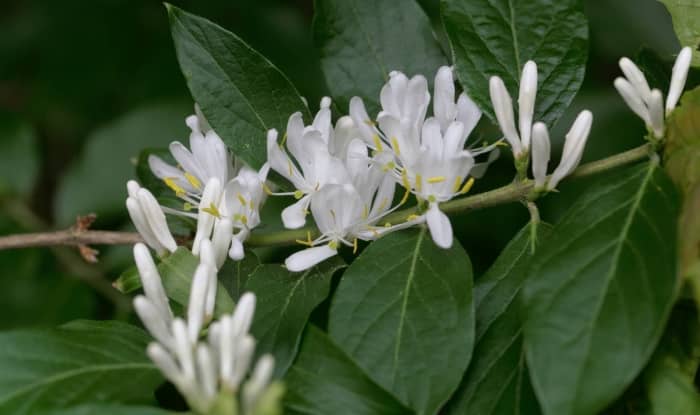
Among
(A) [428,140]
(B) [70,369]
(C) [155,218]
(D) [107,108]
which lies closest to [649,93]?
(A) [428,140]

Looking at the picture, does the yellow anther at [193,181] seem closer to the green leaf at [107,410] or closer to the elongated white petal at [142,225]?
the elongated white petal at [142,225]

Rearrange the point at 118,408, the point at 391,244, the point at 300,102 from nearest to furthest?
the point at 118,408 → the point at 391,244 → the point at 300,102

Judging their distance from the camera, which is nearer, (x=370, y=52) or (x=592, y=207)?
(x=592, y=207)

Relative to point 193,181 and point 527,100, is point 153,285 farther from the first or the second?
point 527,100

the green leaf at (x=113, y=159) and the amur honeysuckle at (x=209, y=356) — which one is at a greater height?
the amur honeysuckle at (x=209, y=356)

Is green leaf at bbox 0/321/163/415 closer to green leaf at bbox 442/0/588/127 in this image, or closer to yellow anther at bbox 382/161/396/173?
yellow anther at bbox 382/161/396/173

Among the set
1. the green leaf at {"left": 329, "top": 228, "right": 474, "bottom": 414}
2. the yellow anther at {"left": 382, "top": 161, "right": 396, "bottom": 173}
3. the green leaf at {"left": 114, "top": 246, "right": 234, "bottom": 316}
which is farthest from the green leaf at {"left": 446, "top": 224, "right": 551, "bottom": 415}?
the green leaf at {"left": 114, "top": 246, "right": 234, "bottom": 316}

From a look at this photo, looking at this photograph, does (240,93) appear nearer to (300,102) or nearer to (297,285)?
(300,102)

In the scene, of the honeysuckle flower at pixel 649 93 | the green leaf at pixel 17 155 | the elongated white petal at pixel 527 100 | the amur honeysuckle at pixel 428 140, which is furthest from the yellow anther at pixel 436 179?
the green leaf at pixel 17 155

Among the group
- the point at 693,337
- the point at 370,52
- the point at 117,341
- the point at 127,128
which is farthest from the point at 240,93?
the point at 127,128
